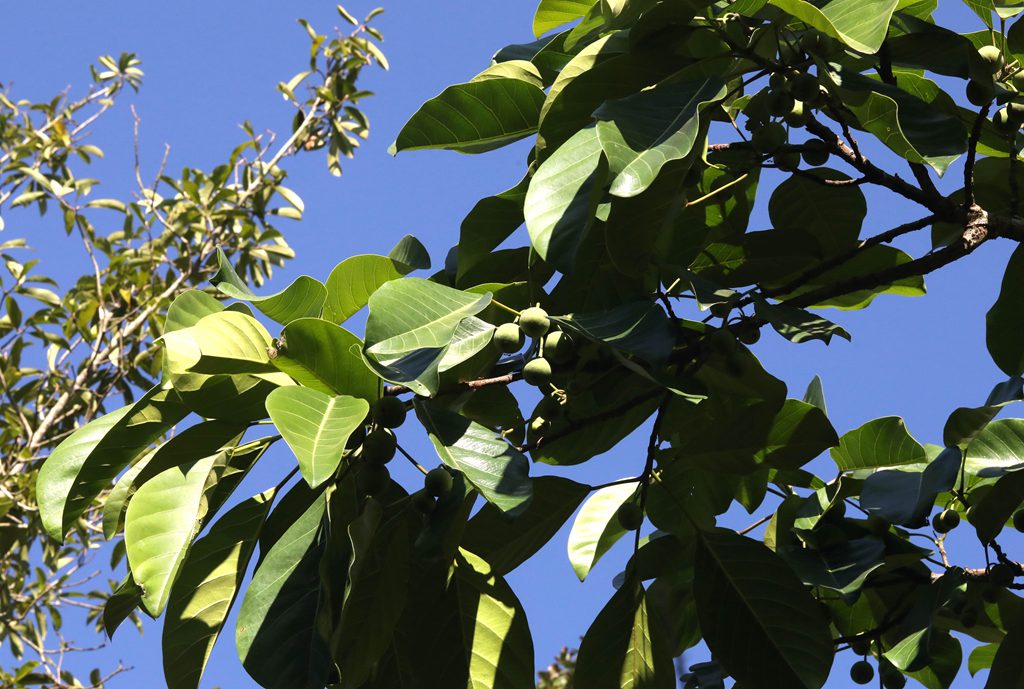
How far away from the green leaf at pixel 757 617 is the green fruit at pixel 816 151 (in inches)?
18.6

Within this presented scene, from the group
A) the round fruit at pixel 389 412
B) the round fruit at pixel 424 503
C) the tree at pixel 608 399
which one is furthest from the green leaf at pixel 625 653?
the round fruit at pixel 389 412

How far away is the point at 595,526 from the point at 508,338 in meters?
0.39

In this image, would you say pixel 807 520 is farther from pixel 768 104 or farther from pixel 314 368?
pixel 314 368

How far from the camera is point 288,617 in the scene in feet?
3.40

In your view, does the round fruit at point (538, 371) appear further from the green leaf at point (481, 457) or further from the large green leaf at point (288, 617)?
the large green leaf at point (288, 617)

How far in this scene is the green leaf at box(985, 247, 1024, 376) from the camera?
1.46 m

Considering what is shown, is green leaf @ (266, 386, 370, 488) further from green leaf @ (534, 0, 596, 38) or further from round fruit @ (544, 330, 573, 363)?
green leaf @ (534, 0, 596, 38)

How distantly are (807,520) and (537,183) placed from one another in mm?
570

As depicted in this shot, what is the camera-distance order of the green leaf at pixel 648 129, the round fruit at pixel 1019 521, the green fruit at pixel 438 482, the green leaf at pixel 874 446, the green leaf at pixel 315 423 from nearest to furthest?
the green leaf at pixel 315 423 → the green leaf at pixel 648 129 → the green fruit at pixel 438 482 → the round fruit at pixel 1019 521 → the green leaf at pixel 874 446

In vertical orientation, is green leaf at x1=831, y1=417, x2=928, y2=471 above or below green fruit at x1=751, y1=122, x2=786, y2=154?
below

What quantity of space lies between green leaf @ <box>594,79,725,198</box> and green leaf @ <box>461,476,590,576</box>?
1.58 feet

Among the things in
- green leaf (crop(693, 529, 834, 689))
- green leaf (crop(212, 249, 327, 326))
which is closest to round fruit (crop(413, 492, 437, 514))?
green leaf (crop(212, 249, 327, 326))

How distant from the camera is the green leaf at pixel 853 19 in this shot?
1.04 m

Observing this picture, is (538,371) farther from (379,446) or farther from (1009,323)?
(1009,323)
